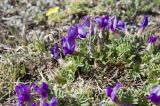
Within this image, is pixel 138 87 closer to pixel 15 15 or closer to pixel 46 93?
pixel 46 93

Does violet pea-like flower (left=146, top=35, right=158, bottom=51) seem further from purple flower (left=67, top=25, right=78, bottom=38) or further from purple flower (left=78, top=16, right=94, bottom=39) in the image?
purple flower (left=67, top=25, right=78, bottom=38)

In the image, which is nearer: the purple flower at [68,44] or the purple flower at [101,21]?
the purple flower at [68,44]

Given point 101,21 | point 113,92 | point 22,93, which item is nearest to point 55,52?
point 101,21

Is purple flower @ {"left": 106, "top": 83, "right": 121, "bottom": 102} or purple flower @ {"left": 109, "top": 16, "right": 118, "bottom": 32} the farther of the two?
purple flower @ {"left": 109, "top": 16, "right": 118, "bottom": 32}

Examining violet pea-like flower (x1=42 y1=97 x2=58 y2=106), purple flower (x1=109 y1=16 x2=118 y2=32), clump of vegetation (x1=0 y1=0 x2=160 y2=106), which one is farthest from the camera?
purple flower (x1=109 y1=16 x2=118 y2=32)

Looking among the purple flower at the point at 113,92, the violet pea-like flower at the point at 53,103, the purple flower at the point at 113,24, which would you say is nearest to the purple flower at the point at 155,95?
the purple flower at the point at 113,92

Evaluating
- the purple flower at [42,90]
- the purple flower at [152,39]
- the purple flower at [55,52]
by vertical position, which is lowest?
the purple flower at [42,90]

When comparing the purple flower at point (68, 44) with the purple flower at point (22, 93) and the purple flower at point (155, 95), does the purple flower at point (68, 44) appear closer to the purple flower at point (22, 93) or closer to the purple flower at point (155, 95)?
the purple flower at point (22, 93)

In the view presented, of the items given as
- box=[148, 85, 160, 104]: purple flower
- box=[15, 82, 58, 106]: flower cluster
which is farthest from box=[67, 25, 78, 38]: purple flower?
box=[148, 85, 160, 104]: purple flower

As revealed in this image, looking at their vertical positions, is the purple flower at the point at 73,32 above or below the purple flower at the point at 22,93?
above

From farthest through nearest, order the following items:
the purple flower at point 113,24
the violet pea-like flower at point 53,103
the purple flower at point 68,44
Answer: the purple flower at point 113,24 < the purple flower at point 68,44 < the violet pea-like flower at point 53,103
